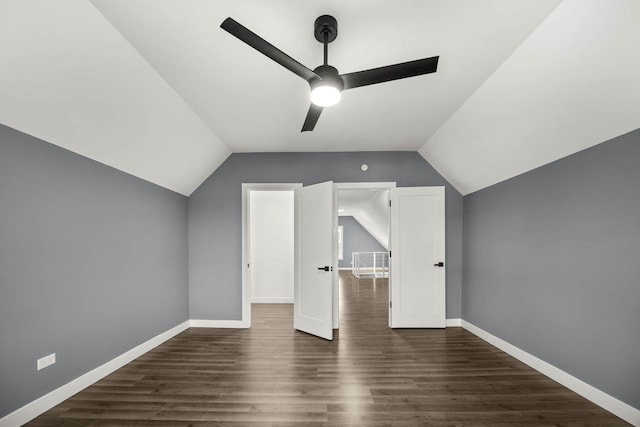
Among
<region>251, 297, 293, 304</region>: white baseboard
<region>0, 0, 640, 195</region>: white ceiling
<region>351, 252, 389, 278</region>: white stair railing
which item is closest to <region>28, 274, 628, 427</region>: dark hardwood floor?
<region>251, 297, 293, 304</region>: white baseboard

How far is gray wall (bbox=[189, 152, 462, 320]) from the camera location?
438 cm

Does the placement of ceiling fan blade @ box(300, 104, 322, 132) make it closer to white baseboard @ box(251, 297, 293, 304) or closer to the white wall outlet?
the white wall outlet

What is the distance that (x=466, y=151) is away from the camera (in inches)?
141

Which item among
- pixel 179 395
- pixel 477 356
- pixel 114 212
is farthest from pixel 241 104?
pixel 477 356

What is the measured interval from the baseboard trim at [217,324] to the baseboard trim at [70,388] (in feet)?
2.54

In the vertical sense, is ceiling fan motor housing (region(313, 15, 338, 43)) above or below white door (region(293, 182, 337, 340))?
above

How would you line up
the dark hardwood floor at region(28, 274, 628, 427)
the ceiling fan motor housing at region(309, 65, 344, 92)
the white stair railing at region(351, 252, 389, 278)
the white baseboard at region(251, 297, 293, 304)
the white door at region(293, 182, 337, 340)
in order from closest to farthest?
the ceiling fan motor housing at region(309, 65, 344, 92) → the dark hardwood floor at region(28, 274, 628, 427) → the white door at region(293, 182, 337, 340) → the white baseboard at region(251, 297, 293, 304) → the white stair railing at region(351, 252, 389, 278)

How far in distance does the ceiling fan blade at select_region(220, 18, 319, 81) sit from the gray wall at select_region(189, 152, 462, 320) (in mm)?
2780

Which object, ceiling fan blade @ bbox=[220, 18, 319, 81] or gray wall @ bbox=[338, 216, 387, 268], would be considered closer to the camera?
ceiling fan blade @ bbox=[220, 18, 319, 81]

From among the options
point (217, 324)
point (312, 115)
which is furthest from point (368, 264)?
point (312, 115)

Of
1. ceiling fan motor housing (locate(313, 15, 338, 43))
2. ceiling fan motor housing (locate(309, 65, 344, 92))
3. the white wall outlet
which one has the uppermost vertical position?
ceiling fan motor housing (locate(313, 15, 338, 43))

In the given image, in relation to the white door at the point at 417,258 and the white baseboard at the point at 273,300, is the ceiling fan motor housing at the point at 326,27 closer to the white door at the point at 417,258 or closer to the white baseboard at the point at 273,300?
the white door at the point at 417,258

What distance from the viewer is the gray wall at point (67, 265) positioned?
1997mm

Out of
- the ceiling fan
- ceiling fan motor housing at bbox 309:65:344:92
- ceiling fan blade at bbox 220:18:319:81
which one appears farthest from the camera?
ceiling fan motor housing at bbox 309:65:344:92
